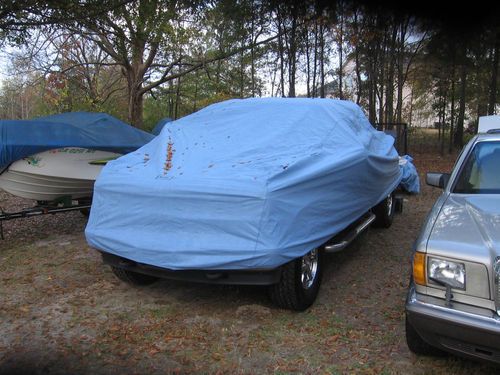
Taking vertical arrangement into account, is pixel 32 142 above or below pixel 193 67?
below

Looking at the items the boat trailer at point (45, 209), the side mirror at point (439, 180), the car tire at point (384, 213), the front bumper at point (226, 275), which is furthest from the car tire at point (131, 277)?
the car tire at point (384, 213)

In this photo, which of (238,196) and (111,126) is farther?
(111,126)

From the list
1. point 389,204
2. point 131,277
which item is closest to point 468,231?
point 131,277

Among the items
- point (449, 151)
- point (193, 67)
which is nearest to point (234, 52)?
point (193, 67)

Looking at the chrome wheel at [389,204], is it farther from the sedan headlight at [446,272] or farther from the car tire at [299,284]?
the sedan headlight at [446,272]

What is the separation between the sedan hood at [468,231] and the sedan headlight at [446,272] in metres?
0.05

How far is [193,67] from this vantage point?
20344 mm

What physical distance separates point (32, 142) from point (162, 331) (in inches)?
142

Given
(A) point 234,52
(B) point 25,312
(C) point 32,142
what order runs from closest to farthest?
(B) point 25,312
(C) point 32,142
(A) point 234,52

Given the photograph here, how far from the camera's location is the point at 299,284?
372 cm

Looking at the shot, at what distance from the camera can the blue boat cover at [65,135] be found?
18.7 feet

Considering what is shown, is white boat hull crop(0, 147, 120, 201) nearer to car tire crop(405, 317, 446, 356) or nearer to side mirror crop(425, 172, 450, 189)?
side mirror crop(425, 172, 450, 189)

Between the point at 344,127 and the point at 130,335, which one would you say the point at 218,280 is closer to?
the point at 130,335

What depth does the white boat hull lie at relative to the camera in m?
6.12
